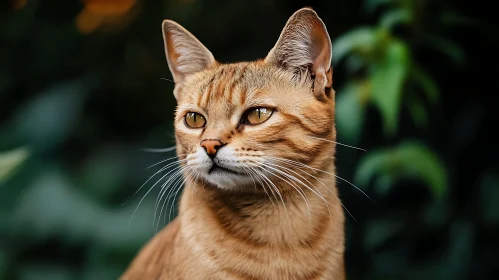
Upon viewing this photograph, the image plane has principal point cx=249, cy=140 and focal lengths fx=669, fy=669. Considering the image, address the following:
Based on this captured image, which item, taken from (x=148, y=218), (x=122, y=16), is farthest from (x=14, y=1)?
(x=148, y=218)

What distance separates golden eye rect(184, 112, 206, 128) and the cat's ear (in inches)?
5.9

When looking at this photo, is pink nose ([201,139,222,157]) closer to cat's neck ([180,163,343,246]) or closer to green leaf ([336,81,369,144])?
cat's neck ([180,163,343,246])

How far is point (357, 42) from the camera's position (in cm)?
197

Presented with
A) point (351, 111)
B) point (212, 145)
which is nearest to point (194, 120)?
point (212, 145)

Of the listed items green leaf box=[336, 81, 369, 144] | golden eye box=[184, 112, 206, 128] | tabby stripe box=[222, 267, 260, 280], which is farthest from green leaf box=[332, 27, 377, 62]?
tabby stripe box=[222, 267, 260, 280]

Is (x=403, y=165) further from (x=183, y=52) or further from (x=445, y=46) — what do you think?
(x=183, y=52)

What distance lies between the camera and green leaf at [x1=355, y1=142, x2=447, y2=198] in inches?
83.5

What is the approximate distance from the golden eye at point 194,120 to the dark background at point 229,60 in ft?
2.03

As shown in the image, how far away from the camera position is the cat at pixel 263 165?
1.43 meters

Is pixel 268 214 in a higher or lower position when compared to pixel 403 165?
higher

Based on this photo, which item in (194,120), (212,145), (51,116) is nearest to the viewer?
(212,145)

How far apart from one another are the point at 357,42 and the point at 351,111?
206 millimetres

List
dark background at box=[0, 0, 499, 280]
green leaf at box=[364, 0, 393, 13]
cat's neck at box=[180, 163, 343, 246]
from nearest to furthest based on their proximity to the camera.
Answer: cat's neck at box=[180, 163, 343, 246] < green leaf at box=[364, 0, 393, 13] < dark background at box=[0, 0, 499, 280]

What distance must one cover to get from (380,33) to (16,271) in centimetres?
163
